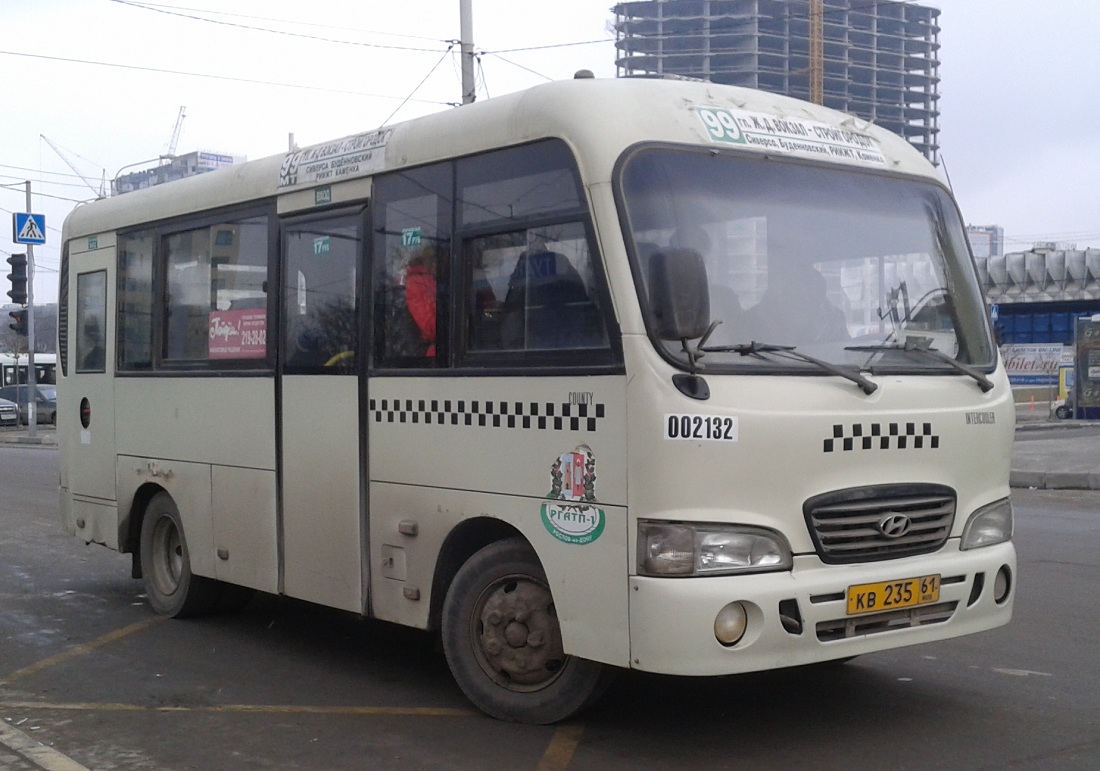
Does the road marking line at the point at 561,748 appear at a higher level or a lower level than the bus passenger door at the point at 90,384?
lower

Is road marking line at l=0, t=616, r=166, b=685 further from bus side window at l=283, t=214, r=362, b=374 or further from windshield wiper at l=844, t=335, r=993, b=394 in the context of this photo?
windshield wiper at l=844, t=335, r=993, b=394

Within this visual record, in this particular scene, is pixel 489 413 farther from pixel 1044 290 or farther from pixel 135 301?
pixel 1044 290

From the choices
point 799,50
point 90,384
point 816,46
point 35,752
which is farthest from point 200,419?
point 799,50

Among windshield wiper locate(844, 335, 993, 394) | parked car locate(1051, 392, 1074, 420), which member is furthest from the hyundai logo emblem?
parked car locate(1051, 392, 1074, 420)

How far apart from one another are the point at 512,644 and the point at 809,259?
2182mm

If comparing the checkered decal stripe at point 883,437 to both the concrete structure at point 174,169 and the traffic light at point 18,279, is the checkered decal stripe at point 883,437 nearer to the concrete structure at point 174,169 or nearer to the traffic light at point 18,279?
the concrete structure at point 174,169

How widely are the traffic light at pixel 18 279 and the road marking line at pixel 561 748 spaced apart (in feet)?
89.7

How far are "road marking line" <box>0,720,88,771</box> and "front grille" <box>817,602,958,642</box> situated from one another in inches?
125

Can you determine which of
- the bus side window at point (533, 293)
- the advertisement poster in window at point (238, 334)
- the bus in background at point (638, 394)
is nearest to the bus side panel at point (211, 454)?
the advertisement poster in window at point (238, 334)

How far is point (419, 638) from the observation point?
326 inches

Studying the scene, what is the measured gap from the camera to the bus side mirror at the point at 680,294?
525 centimetres

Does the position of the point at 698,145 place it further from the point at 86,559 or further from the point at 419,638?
the point at 86,559

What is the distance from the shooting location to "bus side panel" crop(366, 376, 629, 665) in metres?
5.50

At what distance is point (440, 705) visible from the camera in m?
6.55
